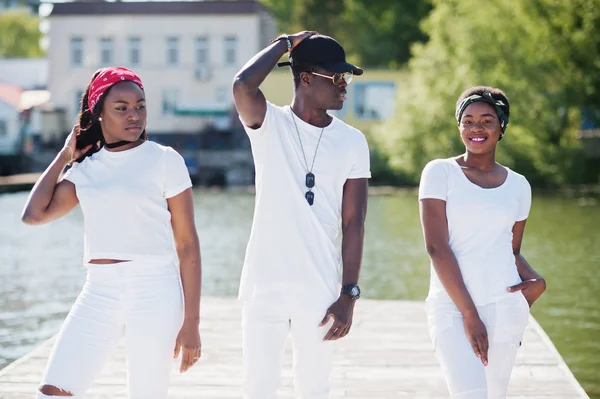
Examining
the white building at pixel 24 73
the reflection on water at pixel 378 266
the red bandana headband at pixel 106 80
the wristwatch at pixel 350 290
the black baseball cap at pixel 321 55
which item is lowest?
the reflection on water at pixel 378 266

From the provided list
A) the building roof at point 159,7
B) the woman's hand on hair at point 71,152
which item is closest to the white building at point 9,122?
the building roof at point 159,7

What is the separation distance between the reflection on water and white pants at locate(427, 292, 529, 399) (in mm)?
5030

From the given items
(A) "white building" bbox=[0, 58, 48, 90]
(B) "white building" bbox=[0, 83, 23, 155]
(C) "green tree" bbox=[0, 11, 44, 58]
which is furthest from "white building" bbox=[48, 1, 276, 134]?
(C) "green tree" bbox=[0, 11, 44, 58]

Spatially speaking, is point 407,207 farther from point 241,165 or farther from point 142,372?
point 142,372

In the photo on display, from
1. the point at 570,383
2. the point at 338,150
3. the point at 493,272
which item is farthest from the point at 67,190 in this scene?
the point at 570,383

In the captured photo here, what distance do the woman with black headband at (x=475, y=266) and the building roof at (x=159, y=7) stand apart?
153ft

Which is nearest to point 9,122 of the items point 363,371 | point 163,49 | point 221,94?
point 163,49

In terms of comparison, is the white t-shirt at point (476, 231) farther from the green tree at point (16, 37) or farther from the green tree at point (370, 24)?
the green tree at point (16, 37)

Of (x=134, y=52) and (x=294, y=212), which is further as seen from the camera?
(x=134, y=52)

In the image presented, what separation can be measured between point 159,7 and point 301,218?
48769mm

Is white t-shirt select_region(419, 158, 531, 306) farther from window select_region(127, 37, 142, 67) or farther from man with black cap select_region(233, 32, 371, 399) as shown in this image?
window select_region(127, 37, 142, 67)

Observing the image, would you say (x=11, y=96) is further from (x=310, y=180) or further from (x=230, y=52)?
(x=310, y=180)

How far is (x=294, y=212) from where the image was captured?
393 cm

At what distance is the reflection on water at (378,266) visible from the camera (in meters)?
11.6
